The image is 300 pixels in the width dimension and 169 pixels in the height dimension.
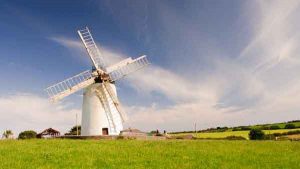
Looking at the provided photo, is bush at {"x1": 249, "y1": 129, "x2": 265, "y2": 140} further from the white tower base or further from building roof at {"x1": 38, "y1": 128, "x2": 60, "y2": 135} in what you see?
building roof at {"x1": 38, "y1": 128, "x2": 60, "y2": 135}

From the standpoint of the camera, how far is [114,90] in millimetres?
58250

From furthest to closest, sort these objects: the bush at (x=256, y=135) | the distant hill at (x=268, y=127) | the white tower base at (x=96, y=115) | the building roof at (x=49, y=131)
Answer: the distant hill at (x=268, y=127) < the building roof at (x=49, y=131) < the bush at (x=256, y=135) < the white tower base at (x=96, y=115)

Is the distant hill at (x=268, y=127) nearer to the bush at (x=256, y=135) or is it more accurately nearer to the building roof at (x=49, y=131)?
the bush at (x=256, y=135)

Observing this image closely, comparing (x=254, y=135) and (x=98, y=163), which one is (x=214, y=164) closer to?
(x=98, y=163)

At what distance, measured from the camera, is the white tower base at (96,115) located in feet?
182

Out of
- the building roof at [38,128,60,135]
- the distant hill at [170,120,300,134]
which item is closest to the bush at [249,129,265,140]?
the distant hill at [170,120,300,134]

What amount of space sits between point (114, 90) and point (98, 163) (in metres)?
38.2

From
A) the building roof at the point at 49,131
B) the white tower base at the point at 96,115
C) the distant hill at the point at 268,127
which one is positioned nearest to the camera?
the white tower base at the point at 96,115

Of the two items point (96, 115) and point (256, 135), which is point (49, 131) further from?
point (256, 135)

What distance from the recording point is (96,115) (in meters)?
55.5

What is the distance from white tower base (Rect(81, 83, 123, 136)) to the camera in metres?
55.4

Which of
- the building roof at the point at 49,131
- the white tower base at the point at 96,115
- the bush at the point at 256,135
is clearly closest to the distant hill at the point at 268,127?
the bush at the point at 256,135

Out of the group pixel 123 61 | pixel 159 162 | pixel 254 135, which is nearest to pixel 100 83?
pixel 123 61

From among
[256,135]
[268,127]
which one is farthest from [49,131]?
[268,127]
